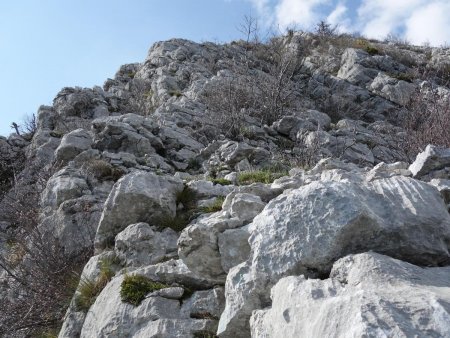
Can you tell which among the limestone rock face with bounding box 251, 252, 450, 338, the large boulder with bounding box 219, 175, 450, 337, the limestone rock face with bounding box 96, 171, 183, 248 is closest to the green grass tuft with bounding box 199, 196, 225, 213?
the limestone rock face with bounding box 96, 171, 183, 248

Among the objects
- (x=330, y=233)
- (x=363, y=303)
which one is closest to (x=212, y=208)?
(x=330, y=233)

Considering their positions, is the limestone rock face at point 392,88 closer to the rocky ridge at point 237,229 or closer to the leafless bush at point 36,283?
the rocky ridge at point 237,229

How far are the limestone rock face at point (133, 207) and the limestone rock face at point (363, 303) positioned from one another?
11.9ft

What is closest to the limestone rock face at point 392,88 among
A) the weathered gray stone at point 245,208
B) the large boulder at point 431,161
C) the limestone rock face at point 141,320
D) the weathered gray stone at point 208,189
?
the weathered gray stone at point 208,189

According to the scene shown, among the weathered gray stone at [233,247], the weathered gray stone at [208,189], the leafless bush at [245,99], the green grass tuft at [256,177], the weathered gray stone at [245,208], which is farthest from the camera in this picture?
the leafless bush at [245,99]

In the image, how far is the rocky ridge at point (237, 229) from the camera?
3452 mm

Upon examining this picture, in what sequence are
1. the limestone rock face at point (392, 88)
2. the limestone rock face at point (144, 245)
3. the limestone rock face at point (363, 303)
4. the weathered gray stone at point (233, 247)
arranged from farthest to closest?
the limestone rock face at point (392, 88) → the limestone rock face at point (144, 245) → the weathered gray stone at point (233, 247) → the limestone rock face at point (363, 303)

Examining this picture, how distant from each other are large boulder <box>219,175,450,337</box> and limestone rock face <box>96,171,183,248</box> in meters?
3.06

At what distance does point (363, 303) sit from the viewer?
9.50 feet

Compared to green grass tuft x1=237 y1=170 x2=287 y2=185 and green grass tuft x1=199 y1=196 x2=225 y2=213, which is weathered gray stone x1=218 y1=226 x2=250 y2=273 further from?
green grass tuft x1=237 y1=170 x2=287 y2=185

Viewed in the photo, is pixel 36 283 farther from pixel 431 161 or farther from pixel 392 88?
pixel 392 88

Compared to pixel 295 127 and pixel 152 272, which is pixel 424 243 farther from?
pixel 295 127

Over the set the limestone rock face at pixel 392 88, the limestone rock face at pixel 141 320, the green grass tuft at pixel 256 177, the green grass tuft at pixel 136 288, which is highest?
the limestone rock face at pixel 392 88

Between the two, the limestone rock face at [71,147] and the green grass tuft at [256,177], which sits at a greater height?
the limestone rock face at [71,147]
